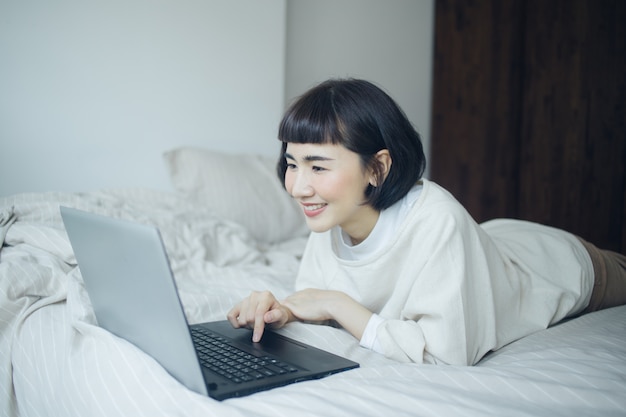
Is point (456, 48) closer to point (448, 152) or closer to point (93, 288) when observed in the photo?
point (448, 152)

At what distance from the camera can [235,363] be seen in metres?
0.83

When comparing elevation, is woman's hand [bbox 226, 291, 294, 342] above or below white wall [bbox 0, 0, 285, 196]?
below

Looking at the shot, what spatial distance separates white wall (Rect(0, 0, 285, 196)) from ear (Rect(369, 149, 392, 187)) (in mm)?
1317

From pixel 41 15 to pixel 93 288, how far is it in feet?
4.62

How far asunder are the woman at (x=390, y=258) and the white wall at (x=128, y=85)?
1.19 meters

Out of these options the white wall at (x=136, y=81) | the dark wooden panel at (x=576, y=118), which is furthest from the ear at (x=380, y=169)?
the dark wooden panel at (x=576, y=118)

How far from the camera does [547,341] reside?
1.09 metres

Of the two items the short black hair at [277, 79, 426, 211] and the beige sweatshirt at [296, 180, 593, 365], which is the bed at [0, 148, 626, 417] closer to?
the beige sweatshirt at [296, 180, 593, 365]

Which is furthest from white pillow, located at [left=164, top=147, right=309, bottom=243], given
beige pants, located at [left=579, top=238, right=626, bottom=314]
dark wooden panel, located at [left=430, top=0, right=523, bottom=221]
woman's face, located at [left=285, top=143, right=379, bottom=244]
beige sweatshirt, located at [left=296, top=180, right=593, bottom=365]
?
dark wooden panel, located at [left=430, top=0, right=523, bottom=221]

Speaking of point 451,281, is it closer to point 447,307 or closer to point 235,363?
point 447,307

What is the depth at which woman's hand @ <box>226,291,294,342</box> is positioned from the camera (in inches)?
39.8

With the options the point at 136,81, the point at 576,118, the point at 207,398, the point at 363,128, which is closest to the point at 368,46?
the point at 576,118

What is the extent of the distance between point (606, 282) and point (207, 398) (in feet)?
3.60

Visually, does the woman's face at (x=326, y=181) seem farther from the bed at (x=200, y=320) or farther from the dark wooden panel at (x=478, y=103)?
the dark wooden panel at (x=478, y=103)
